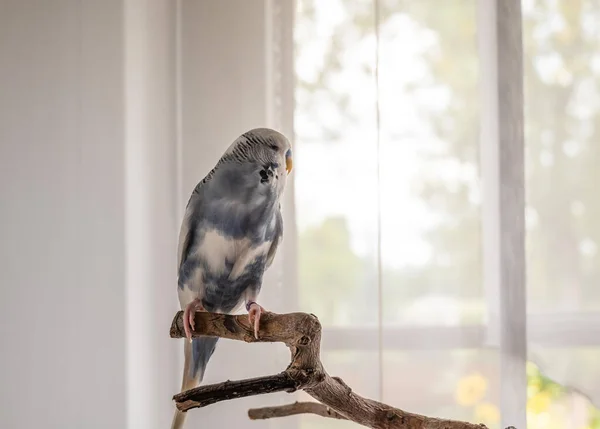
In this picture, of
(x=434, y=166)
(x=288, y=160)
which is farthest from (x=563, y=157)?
(x=288, y=160)

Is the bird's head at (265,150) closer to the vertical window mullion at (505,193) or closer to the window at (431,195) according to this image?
the window at (431,195)

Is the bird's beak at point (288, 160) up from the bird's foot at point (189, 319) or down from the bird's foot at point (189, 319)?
up

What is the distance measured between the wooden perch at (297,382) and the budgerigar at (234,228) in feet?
0.12

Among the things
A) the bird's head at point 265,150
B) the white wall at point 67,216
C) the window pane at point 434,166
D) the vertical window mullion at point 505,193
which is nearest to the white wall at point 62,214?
the white wall at point 67,216

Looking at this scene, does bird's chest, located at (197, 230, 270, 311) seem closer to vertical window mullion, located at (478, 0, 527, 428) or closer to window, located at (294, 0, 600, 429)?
window, located at (294, 0, 600, 429)

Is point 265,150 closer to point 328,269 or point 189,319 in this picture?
point 189,319

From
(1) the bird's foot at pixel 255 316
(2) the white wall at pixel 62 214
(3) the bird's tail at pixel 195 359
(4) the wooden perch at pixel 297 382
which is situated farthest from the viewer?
(2) the white wall at pixel 62 214

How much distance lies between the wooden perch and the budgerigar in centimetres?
4

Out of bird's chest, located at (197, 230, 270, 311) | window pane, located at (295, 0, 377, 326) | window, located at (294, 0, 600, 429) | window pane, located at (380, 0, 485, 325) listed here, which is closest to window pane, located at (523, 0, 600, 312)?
window, located at (294, 0, 600, 429)

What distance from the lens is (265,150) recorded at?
83 centimetres

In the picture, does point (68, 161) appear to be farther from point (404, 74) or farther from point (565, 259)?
point (565, 259)

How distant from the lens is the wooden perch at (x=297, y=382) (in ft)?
2.10

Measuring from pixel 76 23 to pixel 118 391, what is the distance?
0.68 metres

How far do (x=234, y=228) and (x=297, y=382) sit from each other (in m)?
0.25
